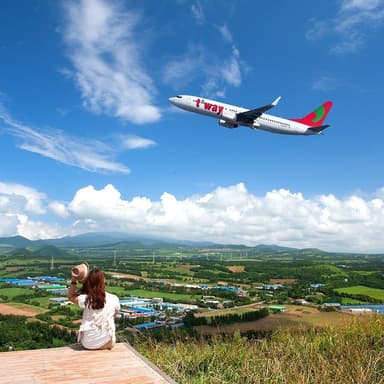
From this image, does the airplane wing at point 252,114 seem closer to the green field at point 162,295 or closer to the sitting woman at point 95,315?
the sitting woman at point 95,315

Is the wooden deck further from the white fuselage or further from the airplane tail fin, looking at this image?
the airplane tail fin

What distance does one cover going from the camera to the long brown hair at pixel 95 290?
4.97m

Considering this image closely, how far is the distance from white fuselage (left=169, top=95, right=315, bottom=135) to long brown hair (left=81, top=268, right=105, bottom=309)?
2118 centimetres

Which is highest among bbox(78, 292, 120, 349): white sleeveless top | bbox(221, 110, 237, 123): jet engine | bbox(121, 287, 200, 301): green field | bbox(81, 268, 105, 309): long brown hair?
bbox(221, 110, 237, 123): jet engine

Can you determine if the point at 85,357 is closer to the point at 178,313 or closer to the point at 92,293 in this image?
the point at 92,293

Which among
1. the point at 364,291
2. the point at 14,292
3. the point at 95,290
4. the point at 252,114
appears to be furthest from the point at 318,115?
the point at 14,292

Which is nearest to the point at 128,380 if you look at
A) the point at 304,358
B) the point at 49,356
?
the point at 49,356


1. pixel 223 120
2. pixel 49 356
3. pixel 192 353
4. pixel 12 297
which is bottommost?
pixel 12 297

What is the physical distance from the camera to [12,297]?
212 ft

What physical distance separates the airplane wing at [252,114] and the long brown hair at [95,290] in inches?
836

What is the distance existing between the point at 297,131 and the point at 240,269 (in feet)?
328

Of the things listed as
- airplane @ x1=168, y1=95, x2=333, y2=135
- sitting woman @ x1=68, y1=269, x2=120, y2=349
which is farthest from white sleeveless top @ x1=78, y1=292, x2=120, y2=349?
airplane @ x1=168, y1=95, x2=333, y2=135

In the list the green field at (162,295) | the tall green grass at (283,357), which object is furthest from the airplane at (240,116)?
the green field at (162,295)

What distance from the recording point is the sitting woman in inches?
196
